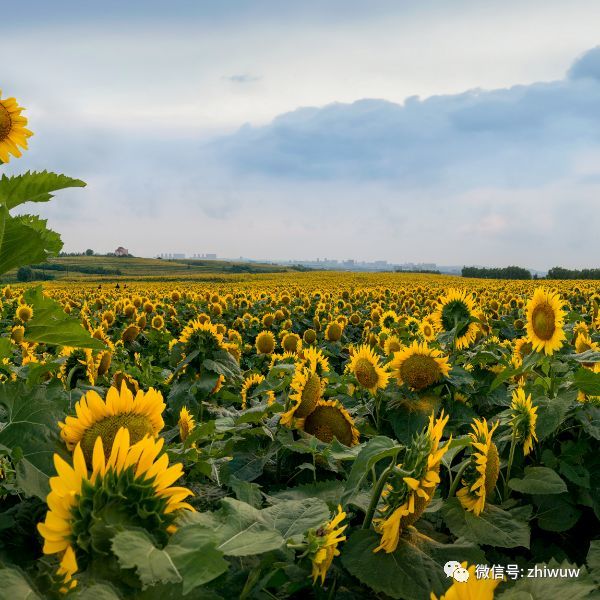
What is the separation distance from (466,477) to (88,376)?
8.81ft

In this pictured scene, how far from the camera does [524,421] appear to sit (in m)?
2.29

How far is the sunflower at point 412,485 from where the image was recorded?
1.33 m

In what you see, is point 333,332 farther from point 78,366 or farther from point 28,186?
point 28,186

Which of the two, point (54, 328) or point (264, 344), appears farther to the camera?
point (264, 344)

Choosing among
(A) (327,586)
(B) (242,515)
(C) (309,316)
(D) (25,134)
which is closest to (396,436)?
(A) (327,586)

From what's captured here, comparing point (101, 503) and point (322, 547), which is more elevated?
point (101, 503)

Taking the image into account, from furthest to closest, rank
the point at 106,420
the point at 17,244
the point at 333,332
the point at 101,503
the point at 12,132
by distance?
the point at 333,332
the point at 12,132
the point at 17,244
the point at 106,420
the point at 101,503

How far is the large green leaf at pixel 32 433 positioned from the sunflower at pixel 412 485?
0.85m

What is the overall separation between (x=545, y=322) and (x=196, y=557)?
3.08 metres

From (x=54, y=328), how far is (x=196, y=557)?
1108mm

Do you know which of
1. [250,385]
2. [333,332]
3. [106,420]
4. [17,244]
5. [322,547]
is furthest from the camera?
[333,332]

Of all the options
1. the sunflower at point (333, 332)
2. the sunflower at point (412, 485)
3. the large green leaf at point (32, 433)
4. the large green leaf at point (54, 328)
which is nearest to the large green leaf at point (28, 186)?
the large green leaf at point (54, 328)

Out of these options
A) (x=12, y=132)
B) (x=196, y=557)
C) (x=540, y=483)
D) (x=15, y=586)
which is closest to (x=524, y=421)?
(x=540, y=483)

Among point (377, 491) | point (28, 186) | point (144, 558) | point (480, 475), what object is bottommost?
point (480, 475)
